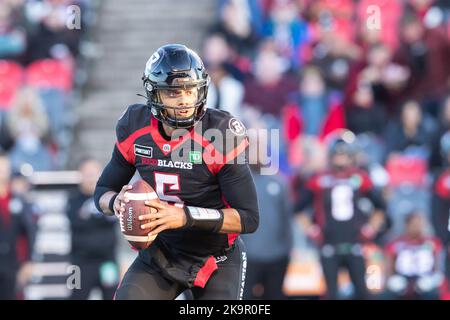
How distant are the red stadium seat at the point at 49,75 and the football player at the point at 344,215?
140 inches

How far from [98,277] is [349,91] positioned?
138 inches

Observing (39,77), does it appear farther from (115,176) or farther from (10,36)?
(115,176)

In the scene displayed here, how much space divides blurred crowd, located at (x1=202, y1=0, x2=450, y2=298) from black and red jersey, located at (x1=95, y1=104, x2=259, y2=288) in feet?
13.0

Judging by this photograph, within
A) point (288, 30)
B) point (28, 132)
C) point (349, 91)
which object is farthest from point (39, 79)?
point (349, 91)

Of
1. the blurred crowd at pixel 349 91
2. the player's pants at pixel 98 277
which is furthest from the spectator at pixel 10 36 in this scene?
the player's pants at pixel 98 277

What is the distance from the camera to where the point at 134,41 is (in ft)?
40.6

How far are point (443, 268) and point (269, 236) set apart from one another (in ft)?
5.79

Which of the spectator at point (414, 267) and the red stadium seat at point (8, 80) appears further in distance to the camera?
the red stadium seat at point (8, 80)

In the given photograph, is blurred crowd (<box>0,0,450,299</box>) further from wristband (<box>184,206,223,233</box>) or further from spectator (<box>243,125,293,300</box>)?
wristband (<box>184,206,223,233</box>)

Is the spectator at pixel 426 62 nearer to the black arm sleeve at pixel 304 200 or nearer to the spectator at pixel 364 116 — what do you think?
the spectator at pixel 364 116

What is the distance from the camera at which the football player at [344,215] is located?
30.4 ft

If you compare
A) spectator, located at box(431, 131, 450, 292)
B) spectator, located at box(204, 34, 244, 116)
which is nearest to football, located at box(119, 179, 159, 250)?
spectator, located at box(431, 131, 450, 292)
